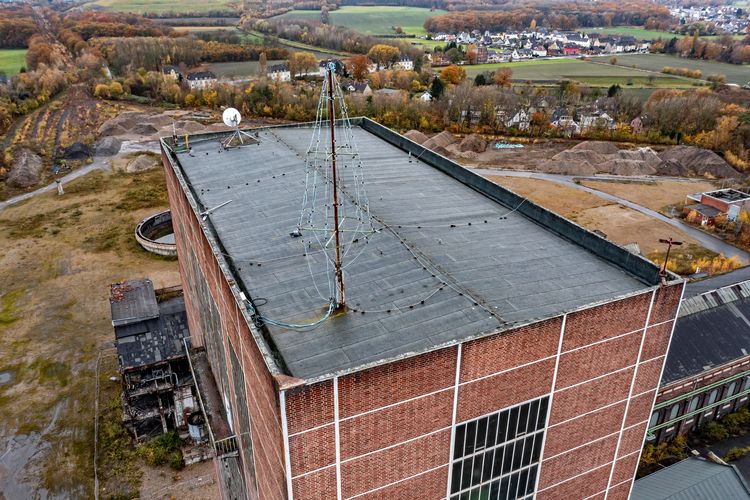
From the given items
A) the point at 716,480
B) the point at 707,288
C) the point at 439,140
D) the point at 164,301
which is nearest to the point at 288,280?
the point at 716,480

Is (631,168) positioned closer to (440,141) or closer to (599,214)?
(599,214)

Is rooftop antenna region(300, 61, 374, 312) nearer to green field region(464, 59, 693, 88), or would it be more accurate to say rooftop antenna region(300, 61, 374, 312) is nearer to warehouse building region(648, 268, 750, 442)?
warehouse building region(648, 268, 750, 442)

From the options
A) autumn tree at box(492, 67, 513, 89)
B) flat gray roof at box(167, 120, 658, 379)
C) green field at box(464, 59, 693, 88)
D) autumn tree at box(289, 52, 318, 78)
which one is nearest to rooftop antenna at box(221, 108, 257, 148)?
flat gray roof at box(167, 120, 658, 379)

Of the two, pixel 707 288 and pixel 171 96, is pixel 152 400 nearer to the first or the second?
pixel 707 288

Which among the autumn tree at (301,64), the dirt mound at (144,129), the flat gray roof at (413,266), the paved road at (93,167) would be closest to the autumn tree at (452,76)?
the autumn tree at (301,64)

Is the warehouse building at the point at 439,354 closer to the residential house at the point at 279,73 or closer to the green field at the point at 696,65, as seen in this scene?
the residential house at the point at 279,73

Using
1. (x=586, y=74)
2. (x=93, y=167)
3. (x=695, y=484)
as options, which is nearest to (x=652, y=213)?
(x=695, y=484)
